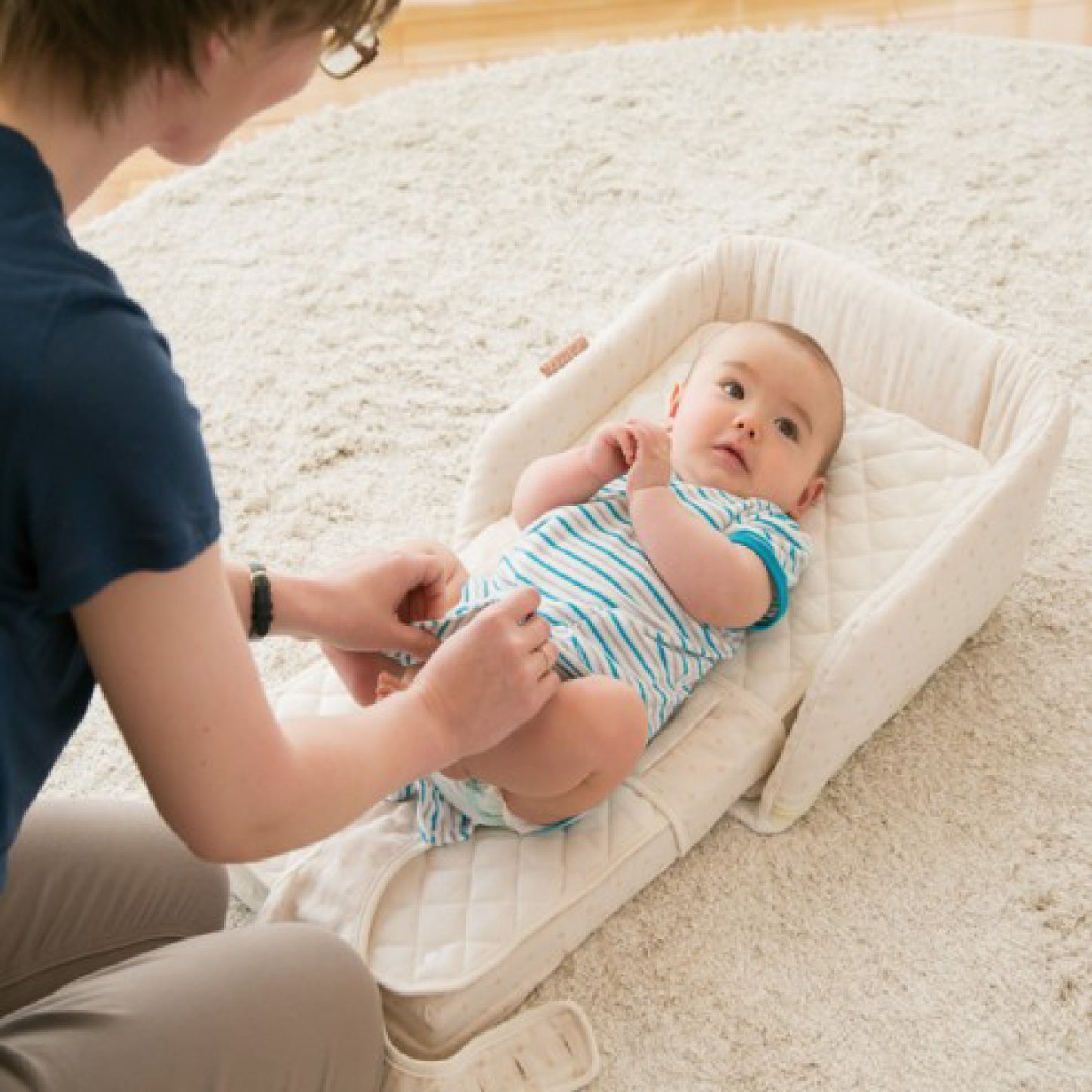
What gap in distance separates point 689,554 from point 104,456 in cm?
74

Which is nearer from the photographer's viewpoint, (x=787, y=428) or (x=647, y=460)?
(x=647, y=460)

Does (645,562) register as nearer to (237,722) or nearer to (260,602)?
(260,602)

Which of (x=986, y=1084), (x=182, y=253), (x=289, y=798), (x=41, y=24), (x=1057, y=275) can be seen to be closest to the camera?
(x=41, y=24)

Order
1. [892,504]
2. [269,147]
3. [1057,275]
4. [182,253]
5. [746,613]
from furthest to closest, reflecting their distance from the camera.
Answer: [269,147]
[182,253]
[1057,275]
[892,504]
[746,613]

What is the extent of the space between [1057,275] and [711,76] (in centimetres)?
80

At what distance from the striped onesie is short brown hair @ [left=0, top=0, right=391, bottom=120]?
62cm

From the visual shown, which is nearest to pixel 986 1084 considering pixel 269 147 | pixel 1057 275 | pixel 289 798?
pixel 289 798

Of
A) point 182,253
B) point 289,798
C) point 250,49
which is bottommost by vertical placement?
point 182,253

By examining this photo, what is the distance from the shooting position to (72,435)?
671 millimetres

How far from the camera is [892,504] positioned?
1.52 metres

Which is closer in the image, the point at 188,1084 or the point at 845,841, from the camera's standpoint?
the point at 188,1084

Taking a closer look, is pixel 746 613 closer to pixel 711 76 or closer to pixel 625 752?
pixel 625 752

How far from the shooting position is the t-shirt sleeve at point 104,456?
2.20 feet

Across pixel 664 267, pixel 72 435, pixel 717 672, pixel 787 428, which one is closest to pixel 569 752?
pixel 717 672
